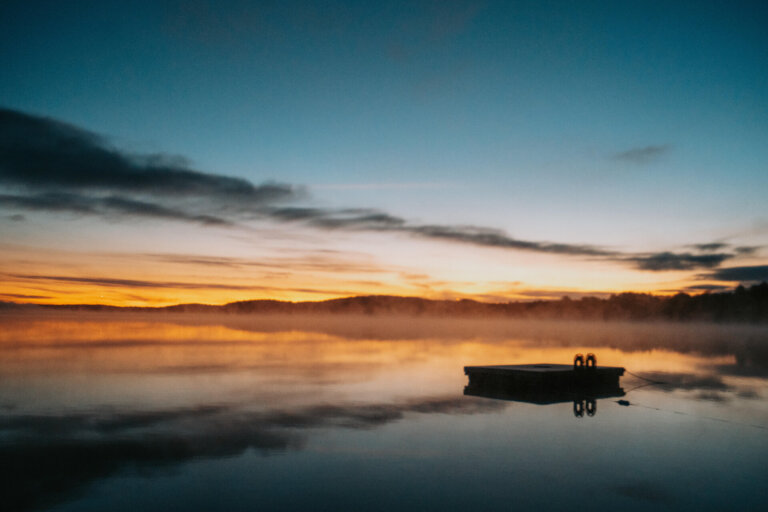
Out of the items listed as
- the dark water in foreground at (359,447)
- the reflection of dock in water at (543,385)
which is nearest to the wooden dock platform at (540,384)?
the reflection of dock in water at (543,385)

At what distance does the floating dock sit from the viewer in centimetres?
2405

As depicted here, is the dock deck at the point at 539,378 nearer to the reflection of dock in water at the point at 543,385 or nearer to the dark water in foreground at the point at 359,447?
the reflection of dock in water at the point at 543,385

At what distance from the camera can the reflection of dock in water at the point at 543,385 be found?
24.0m

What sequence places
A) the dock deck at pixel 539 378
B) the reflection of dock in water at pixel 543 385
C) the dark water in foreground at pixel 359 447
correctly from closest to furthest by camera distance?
the dark water in foreground at pixel 359 447, the reflection of dock in water at pixel 543 385, the dock deck at pixel 539 378

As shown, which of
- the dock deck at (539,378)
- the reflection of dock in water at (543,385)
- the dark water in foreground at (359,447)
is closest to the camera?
the dark water in foreground at (359,447)

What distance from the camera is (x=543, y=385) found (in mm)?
24094

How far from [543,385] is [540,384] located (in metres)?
0.17

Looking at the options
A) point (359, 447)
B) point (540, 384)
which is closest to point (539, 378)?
point (540, 384)

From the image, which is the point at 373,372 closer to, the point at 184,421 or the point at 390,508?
the point at 184,421

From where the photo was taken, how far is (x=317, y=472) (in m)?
12.9

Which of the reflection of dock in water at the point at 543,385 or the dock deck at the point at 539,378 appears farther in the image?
the dock deck at the point at 539,378

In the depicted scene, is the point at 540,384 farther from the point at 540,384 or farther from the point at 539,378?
the point at 539,378

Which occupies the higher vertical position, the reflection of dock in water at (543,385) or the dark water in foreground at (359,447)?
the reflection of dock in water at (543,385)

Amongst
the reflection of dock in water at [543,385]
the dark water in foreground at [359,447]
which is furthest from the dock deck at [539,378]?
the dark water in foreground at [359,447]
